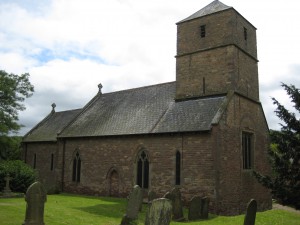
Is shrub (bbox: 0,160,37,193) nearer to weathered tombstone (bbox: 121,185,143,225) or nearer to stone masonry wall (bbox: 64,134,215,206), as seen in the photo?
stone masonry wall (bbox: 64,134,215,206)

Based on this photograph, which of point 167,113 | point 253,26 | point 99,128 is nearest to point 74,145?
point 99,128

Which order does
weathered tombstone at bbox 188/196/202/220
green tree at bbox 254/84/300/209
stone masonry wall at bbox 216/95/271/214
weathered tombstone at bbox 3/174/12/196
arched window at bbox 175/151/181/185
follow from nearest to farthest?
1. green tree at bbox 254/84/300/209
2. weathered tombstone at bbox 188/196/202/220
3. stone masonry wall at bbox 216/95/271/214
4. arched window at bbox 175/151/181/185
5. weathered tombstone at bbox 3/174/12/196

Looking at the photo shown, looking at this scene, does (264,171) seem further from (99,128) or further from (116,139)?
(99,128)

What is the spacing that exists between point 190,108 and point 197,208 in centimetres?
762

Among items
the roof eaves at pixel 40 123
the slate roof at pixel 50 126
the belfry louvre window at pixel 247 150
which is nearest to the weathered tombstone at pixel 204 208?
the belfry louvre window at pixel 247 150

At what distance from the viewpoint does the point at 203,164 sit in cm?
2011

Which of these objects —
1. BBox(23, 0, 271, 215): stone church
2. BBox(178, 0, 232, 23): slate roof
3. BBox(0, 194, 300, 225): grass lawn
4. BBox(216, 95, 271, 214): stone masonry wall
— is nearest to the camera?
BBox(0, 194, 300, 225): grass lawn

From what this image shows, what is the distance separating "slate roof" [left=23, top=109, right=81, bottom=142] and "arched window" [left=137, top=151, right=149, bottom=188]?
12164 mm

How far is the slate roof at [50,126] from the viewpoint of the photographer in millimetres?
33844

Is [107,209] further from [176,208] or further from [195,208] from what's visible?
[195,208]

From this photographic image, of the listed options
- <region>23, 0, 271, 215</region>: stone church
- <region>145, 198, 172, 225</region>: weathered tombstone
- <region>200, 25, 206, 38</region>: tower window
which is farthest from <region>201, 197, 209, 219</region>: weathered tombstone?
<region>200, 25, 206, 38</region>: tower window

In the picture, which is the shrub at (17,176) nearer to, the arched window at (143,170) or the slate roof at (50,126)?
the slate roof at (50,126)

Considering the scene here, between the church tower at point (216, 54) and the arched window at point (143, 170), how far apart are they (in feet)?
16.7

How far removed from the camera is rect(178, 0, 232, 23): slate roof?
24.1 m
